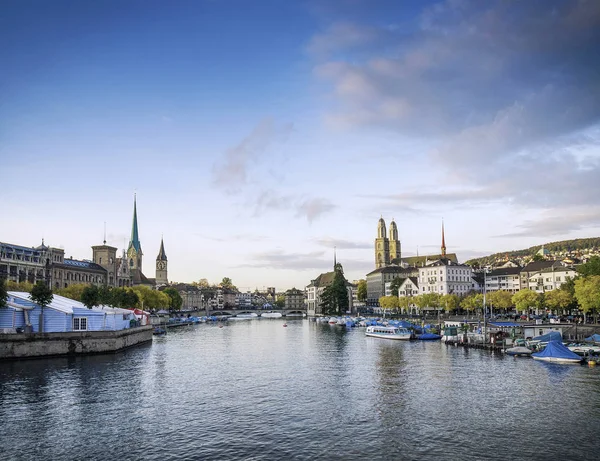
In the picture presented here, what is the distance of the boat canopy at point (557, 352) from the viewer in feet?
213

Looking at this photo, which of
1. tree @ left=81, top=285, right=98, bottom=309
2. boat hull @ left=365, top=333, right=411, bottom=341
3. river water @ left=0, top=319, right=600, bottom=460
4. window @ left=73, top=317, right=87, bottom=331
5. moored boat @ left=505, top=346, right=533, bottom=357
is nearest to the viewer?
river water @ left=0, top=319, right=600, bottom=460

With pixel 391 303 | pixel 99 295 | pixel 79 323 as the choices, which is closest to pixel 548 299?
pixel 391 303

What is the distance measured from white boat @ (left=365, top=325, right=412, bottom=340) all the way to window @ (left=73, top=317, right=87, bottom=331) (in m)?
61.0

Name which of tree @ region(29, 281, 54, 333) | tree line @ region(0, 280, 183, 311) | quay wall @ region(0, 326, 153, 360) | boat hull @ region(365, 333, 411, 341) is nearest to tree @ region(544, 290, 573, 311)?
boat hull @ region(365, 333, 411, 341)

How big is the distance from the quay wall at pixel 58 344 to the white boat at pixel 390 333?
56.1 metres

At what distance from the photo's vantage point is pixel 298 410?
4172cm

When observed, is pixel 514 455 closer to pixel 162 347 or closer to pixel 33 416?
pixel 33 416

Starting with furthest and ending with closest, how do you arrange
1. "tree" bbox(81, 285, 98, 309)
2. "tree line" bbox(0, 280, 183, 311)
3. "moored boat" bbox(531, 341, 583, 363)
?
"tree" bbox(81, 285, 98, 309) < "tree line" bbox(0, 280, 183, 311) < "moored boat" bbox(531, 341, 583, 363)

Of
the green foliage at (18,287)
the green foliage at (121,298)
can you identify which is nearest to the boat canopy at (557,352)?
the green foliage at (121,298)

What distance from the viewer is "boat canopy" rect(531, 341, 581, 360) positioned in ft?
213

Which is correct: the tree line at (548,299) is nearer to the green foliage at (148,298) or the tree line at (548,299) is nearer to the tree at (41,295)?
the green foliage at (148,298)

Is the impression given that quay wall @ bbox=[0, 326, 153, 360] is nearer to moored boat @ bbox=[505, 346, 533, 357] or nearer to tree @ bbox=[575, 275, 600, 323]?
moored boat @ bbox=[505, 346, 533, 357]

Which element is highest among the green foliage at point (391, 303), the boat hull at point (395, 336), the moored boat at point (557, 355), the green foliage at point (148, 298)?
the green foliage at point (148, 298)

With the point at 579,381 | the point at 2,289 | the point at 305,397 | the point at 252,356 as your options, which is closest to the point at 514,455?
the point at 305,397
